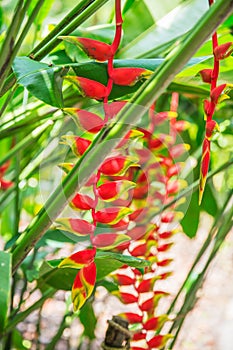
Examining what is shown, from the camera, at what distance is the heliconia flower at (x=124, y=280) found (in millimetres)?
577

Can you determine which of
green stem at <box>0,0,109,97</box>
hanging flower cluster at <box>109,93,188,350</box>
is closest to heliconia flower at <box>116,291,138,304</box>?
hanging flower cluster at <box>109,93,188,350</box>

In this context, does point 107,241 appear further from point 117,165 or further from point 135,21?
point 135,21

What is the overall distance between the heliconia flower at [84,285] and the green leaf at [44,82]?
0.10 meters

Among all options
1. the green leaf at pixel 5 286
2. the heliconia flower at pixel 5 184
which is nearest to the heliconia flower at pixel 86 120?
the green leaf at pixel 5 286

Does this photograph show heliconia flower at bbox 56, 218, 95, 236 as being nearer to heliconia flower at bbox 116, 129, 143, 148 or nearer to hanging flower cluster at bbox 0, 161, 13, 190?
heliconia flower at bbox 116, 129, 143, 148

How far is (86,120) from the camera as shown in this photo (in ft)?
1.12

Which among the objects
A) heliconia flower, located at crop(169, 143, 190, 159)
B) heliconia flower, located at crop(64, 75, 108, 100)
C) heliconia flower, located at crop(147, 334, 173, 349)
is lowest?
heliconia flower, located at crop(147, 334, 173, 349)

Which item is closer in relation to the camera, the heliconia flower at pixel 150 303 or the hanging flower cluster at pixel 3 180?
the heliconia flower at pixel 150 303

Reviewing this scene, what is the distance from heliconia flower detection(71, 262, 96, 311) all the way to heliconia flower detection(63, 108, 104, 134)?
75mm

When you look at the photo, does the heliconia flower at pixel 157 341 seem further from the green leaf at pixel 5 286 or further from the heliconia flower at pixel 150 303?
the green leaf at pixel 5 286

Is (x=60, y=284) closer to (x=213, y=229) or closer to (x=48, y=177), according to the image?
(x=48, y=177)

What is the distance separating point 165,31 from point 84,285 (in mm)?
372

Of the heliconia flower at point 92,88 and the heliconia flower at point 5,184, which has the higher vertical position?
the heliconia flower at point 92,88

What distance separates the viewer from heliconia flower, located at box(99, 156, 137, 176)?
13.7 inches
